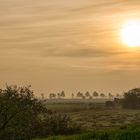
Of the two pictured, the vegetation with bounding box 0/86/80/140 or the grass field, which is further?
the grass field

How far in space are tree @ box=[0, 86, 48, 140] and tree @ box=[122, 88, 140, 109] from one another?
138 metres

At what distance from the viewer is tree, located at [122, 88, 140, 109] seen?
579ft

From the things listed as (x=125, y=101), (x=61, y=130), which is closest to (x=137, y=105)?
(x=125, y=101)

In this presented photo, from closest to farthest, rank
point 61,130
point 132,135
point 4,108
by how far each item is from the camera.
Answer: point 4,108 < point 132,135 < point 61,130

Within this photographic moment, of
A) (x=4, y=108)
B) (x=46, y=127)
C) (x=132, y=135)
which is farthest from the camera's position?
(x=46, y=127)

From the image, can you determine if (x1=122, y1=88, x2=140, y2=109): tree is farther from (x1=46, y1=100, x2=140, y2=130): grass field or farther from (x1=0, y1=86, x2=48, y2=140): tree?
(x1=0, y1=86, x2=48, y2=140): tree

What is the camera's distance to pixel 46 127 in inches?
2098

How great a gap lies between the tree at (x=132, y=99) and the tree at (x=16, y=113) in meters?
138

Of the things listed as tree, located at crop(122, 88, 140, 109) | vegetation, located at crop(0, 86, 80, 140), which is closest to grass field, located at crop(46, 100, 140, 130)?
tree, located at crop(122, 88, 140, 109)

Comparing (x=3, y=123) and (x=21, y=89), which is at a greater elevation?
(x=21, y=89)

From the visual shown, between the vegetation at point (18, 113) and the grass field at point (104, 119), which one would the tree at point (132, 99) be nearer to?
the grass field at point (104, 119)

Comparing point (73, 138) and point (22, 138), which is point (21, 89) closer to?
point (22, 138)

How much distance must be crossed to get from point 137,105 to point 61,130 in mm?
119105

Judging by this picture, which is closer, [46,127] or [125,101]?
[46,127]
